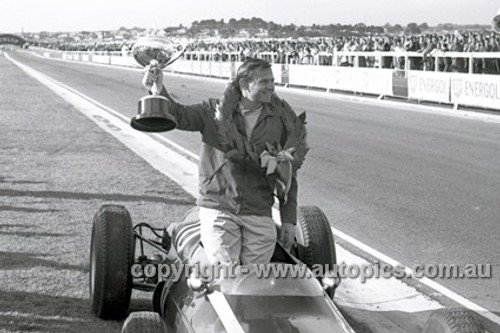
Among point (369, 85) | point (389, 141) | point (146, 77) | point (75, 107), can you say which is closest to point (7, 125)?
point (75, 107)

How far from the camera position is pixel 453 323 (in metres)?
4.32

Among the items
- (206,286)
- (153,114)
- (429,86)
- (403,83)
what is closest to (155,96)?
(153,114)

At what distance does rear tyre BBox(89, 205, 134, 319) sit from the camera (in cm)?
581

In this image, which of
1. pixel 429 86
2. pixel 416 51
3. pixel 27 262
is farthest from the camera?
pixel 416 51

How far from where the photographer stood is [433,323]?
446 centimetres

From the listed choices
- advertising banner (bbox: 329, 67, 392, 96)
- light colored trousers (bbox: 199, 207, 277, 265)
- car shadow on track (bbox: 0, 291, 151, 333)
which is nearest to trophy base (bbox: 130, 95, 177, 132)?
light colored trousers (bbox: 199, 207, 277, 265)

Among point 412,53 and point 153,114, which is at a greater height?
point 153,114

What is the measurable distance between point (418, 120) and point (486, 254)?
14063 mm

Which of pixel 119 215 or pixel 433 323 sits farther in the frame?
pixel 119 215

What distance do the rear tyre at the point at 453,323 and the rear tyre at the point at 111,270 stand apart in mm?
2195

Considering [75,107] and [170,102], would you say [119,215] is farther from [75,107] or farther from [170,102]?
[75,107]

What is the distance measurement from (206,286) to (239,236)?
651 millimetres

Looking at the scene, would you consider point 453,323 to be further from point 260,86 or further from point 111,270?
point 111,270

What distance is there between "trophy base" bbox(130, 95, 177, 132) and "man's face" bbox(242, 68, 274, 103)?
19.5 inches
